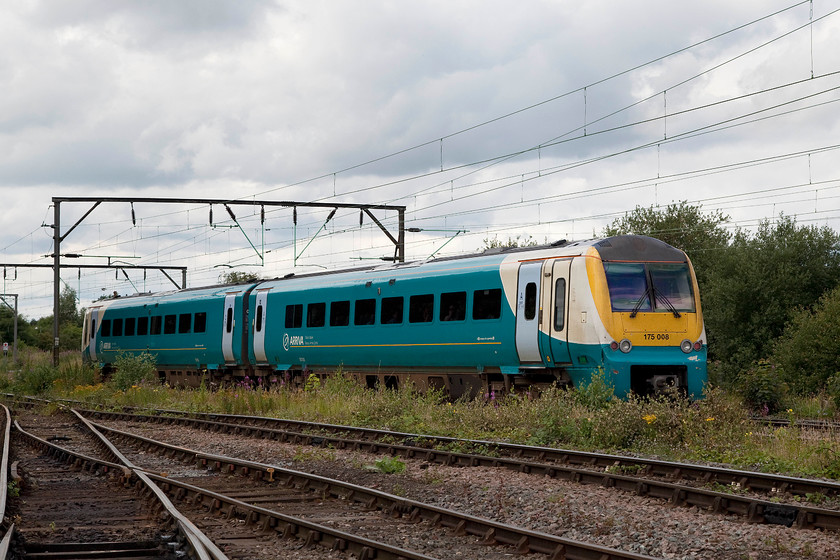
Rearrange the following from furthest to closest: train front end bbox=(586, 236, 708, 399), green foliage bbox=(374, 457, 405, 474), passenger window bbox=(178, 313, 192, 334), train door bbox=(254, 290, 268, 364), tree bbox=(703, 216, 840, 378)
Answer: tree bbox=(703, 216, 840, 378) → passenger window bbox=(178, 313, 192, 334) → train door bbox=(254, 290, 268, 364) → train front end bbox=(586, 236, 708, 399) → green foliage bbox=(374, 457, 405, 474)

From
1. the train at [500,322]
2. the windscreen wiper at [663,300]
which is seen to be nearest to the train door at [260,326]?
the train at [500,322]

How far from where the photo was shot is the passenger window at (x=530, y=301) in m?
18.3

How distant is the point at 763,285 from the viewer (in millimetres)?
40344

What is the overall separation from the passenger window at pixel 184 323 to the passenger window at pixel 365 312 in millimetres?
10595

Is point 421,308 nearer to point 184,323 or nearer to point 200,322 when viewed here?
point 200,322

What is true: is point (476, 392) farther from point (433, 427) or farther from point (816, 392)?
point (816, 392)

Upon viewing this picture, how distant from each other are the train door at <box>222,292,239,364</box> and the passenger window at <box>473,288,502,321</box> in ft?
39.1

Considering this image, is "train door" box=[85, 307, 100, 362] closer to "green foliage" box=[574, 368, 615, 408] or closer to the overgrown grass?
the overgrown grass

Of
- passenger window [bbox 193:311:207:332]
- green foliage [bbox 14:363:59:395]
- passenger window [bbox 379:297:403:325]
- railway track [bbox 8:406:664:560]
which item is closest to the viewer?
railway track [bbox 8:406:664:560]

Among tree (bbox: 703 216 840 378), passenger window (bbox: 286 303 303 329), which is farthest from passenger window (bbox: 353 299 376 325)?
tree (bbox: 703 216 840 378)

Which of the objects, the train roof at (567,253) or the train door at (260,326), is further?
the train door at (260,326)

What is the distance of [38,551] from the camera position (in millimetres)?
7910

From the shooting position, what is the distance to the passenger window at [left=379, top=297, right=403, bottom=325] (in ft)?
72.0

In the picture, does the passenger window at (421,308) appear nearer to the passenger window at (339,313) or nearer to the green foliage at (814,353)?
the passenger window at (339,313)
